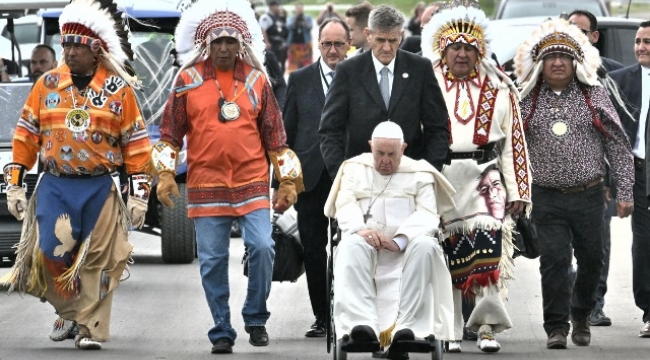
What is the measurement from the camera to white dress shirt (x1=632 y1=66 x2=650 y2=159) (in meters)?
12.5

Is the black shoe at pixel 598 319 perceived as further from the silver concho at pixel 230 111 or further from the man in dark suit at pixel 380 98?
the silver concho at pixel 230 111

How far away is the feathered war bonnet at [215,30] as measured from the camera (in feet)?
36.8

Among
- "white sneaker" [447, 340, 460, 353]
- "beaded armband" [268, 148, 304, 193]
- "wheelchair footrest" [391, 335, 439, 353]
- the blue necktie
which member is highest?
the blue necktie

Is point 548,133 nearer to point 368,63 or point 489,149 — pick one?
point 489,149

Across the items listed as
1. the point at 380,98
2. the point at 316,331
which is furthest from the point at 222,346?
the point at 380,98

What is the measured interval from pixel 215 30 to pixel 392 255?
74.7 inches

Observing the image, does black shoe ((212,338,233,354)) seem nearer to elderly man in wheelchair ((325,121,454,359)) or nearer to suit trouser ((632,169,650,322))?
elderly man in wheelchair ((325,121,454,359))

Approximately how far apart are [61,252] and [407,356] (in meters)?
2.32

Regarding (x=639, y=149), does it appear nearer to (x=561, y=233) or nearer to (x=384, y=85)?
(x=561, y=233)

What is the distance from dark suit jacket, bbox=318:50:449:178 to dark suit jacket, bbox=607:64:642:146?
1930mm

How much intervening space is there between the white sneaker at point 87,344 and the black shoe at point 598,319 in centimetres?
355

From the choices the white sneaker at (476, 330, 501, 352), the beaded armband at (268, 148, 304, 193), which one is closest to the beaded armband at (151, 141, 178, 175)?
the beaded armband at (268, 148, 304, 193)

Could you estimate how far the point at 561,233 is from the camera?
11.6 meters

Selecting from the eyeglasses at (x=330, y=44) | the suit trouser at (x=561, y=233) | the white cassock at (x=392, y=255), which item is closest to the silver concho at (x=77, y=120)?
the white cassock at (x=392, y=255)
